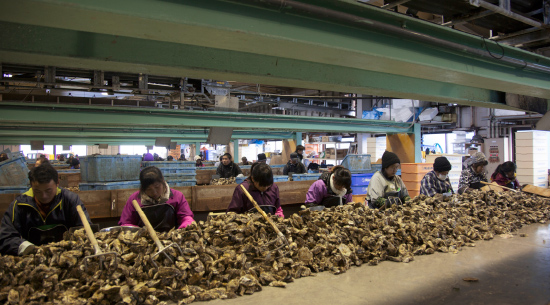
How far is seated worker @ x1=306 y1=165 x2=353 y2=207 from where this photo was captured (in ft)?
11.9

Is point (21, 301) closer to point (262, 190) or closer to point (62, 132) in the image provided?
point (262, 190)

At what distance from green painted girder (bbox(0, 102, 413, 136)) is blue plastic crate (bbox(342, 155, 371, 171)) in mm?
717

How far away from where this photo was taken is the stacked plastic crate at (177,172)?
580 cm

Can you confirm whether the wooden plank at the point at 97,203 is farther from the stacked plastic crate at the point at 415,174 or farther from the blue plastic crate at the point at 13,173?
the stacked plastic crate at the point at 415,174

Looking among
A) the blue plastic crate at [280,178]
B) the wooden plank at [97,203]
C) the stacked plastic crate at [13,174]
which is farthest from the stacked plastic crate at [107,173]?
the blue plastic crate at [280,178]

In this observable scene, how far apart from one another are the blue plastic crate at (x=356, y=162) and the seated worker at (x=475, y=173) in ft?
8.34

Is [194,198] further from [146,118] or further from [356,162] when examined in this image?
[356,162]

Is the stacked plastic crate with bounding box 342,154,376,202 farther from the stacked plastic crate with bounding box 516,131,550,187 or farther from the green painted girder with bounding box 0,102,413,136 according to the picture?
the stacked plastic crate with bounding box 516,131,550,187

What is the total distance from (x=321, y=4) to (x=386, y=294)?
1799 millimetres

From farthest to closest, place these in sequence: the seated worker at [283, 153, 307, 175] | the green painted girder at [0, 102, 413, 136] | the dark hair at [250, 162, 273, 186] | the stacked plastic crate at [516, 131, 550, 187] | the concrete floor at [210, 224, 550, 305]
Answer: the stacked plastic crate at [516, 131, 550, 187] → the seated worker at [283, 153, 307, 175] → the green painted girder at [0, 102, 413, 136] → the dark hair at [250, 162, 273, 186] → the concrete floor at [210, 224, 550, 305]

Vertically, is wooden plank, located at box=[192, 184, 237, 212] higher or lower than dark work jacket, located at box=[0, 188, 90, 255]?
lower

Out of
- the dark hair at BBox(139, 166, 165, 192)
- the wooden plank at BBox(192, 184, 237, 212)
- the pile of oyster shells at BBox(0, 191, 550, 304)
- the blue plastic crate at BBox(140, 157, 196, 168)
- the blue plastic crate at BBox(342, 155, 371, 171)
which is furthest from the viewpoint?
the blue plastic crate at BBox(342, 155, 371, 171)

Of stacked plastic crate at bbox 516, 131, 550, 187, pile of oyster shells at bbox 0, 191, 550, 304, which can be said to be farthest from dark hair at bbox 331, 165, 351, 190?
stacked plastic crate at bbox 516, 131, 550, 187

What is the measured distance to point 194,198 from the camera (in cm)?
546
